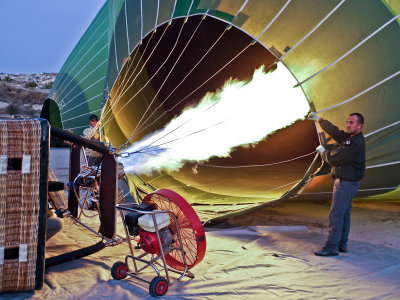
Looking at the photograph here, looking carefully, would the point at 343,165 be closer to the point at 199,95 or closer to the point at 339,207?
the point at 339,207

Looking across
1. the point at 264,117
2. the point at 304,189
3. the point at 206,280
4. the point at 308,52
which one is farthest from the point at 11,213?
the point at 264,117

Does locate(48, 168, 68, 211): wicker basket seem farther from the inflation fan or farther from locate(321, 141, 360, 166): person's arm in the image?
locate(321, 141, 360, 166): person's arm

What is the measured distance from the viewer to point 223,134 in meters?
4.31

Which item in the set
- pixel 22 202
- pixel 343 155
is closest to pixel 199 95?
pixel 343 155

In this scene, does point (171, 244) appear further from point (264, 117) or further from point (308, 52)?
point (264, 117)

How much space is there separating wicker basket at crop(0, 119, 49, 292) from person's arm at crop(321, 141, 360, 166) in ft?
5.92

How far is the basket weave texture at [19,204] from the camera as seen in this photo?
81.0 inches

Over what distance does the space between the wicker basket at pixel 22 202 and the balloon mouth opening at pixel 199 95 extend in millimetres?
2004

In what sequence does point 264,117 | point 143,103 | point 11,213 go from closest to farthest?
point 11,213 < point 264,117 < point 143,103

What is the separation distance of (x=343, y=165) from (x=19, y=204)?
80.7 inches

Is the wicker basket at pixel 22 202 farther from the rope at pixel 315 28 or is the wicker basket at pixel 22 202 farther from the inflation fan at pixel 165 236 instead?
the rope at pixel 315 28

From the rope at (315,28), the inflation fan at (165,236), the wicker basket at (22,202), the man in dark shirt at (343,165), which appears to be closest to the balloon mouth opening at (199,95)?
the rope at (315,28)

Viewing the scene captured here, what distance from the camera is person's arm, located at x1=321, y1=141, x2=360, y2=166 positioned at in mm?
2535

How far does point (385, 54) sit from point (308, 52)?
0.51 metres
